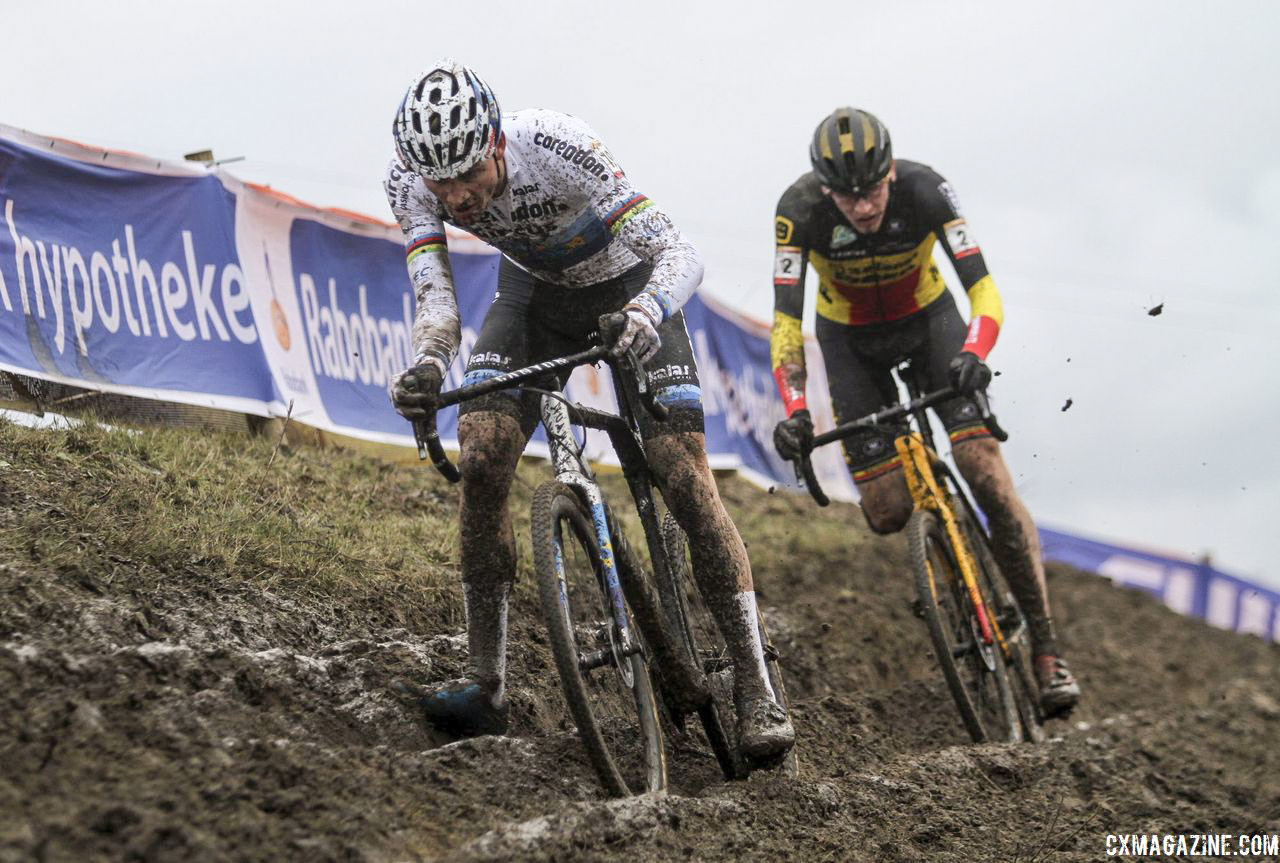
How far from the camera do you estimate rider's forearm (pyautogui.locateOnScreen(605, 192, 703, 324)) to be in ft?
16.3

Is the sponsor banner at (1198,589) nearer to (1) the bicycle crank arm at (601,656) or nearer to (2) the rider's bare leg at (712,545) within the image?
(2) the rider's bare leg at (712,545)

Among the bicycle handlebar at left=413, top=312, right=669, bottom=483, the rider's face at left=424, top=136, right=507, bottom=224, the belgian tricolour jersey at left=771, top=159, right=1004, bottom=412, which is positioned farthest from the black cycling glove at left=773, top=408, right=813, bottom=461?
the rider's face at left=424, top=136, right=507, bottom=224

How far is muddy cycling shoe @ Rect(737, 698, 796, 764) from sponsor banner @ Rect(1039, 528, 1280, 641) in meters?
12.9

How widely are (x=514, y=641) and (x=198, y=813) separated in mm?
3114

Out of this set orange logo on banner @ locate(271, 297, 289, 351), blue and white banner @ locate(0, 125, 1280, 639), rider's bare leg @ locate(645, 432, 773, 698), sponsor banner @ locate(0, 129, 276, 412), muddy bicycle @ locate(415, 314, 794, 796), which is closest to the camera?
muddy bicycle @ locate(415, 314, 794, 796)

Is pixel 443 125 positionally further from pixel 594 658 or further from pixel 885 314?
pixel 885 314

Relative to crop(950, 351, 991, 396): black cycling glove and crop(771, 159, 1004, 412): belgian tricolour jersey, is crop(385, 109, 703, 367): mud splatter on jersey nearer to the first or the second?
crop(950, 351, 991, 396): black cycling glove

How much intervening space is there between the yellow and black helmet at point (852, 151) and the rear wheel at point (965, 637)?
178cm

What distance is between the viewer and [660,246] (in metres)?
5.08

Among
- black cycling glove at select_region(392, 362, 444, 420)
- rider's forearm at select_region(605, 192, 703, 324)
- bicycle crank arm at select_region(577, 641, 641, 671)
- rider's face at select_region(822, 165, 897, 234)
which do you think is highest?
rider's face at select_region(822, 165, 897, 234)

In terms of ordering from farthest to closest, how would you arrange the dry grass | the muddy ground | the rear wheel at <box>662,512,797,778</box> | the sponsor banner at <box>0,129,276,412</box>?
the sponsor banner at <box>0,129,276,412</box> → the dry grass → the rear wheel at <box>662,512,797,778</box> → the muddy ground

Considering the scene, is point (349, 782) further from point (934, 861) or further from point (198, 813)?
point (934, 861)

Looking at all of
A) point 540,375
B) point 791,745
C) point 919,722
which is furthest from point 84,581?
point 919,722

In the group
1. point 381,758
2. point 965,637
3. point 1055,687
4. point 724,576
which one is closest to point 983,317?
point 965,637
